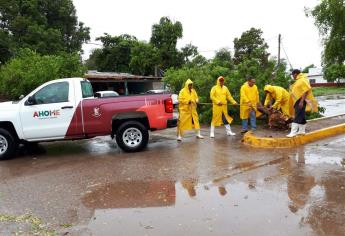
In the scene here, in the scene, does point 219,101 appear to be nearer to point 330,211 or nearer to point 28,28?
point 330,211

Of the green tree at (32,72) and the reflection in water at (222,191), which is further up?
the green tree at (32,72)

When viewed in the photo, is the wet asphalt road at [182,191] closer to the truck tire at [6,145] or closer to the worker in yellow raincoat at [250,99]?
the truck tire at [6,145]

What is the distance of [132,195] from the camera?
679 cm

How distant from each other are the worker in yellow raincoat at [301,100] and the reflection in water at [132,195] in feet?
14.8

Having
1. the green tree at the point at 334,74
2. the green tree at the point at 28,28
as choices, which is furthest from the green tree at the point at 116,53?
the green tree at the point at 334,74

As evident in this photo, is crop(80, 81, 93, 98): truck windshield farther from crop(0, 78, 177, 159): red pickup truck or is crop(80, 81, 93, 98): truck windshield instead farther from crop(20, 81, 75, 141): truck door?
crop(20, 81, 75, 141): truck door

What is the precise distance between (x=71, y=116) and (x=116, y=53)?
4462cm

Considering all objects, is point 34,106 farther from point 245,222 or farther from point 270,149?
point 245,222

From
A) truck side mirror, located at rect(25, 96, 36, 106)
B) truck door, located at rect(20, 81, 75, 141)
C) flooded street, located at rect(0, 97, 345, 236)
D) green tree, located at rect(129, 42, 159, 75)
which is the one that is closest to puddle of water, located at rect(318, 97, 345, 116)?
flooded street, located at rect(0, 97, 345, 236)

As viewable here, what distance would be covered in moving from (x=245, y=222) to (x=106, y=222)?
1.79 m

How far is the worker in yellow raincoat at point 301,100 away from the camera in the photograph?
1038 cm

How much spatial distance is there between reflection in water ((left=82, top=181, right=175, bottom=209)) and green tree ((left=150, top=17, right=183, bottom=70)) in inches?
1473

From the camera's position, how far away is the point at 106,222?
556 centimetres

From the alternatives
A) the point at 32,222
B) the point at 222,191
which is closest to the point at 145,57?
the point at 222,191
